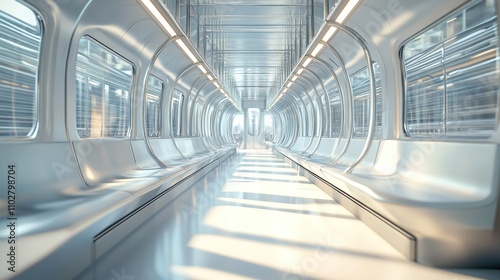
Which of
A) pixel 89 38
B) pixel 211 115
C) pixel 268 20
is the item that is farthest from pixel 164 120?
pixel 211 115

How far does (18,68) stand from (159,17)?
157 centimetres

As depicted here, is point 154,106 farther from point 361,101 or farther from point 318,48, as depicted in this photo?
point 361,101

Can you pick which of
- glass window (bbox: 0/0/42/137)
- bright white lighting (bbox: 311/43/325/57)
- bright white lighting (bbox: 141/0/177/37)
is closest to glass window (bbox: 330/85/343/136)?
bright white lighting (bbox: 311/43/325/57)

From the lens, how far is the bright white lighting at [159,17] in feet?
12.4

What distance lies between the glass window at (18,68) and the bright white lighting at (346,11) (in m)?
3.05

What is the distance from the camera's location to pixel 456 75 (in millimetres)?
4184

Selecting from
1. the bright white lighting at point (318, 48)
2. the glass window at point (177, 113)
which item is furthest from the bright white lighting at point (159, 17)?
the glass window at point (177, 113)

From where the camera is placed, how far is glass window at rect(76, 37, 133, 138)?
4.87 m

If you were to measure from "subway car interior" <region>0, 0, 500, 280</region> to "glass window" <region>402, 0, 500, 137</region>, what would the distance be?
2 centimetres

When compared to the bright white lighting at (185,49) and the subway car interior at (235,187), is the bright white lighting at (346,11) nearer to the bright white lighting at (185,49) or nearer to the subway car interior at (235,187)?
the subway car interior at (235,187)

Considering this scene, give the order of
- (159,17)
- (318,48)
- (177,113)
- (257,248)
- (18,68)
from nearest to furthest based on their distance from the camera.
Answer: (257,248) < (18,68) < (159,17) < (318,48) < (177,113)

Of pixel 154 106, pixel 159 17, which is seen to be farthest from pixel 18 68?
pixel 154 106

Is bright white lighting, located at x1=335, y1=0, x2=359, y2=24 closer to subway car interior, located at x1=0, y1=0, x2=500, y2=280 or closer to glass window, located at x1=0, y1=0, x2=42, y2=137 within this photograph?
subway car interior, located at x1=0, y1=0, x2=500, y2=280

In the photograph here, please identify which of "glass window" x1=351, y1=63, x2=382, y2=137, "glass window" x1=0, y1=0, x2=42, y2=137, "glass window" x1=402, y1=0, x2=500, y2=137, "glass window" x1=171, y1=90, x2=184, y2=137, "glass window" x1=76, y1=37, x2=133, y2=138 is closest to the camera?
"glass window" x1=0, y1=0, x2=42, y2=137
